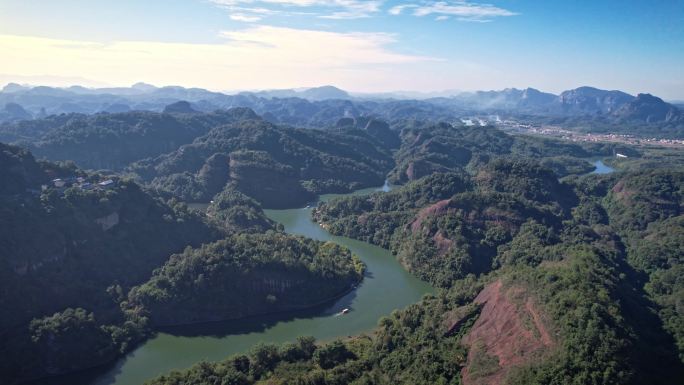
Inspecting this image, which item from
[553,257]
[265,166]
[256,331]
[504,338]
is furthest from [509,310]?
[265,166]

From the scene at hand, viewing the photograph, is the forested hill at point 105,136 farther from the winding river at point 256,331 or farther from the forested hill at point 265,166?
the winding river at point 256,331

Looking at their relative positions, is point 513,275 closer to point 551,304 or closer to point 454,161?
point 551,304

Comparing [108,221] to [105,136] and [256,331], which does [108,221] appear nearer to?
[256,331]

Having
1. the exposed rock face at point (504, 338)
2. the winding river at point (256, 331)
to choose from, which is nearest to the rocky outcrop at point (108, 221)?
the winding river at point (256, 331)

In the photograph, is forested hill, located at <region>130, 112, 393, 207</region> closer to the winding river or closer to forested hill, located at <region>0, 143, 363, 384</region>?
forested hill, located at <region>0, 143, 363, 384</region>

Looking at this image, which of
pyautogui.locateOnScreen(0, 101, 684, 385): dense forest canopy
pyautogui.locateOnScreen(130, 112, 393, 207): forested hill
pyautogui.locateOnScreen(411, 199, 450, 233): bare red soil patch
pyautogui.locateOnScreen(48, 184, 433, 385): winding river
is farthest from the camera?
pyautogui.locateOnScreen(130, 112, 393, 207): forested hill

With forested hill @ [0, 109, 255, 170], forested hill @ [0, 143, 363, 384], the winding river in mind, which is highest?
forested hill @ [0, 109, 255, 170]

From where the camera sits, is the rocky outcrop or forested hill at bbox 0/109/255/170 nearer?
the rocky outcrop

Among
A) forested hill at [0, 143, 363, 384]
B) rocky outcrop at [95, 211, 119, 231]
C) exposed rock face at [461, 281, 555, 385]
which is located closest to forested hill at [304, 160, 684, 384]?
exposed rock face at [461, 281, 555, 385]
